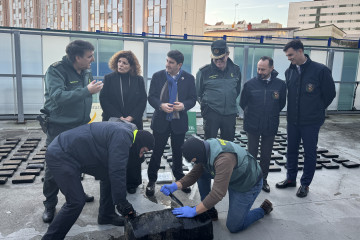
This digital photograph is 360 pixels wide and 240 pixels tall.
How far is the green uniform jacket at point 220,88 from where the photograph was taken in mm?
4285

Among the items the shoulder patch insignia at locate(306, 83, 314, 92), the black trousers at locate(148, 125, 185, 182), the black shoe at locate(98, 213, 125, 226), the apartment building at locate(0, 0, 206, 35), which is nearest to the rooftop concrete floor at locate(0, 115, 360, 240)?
the black shoe at locate(98, 213, 125, 226)

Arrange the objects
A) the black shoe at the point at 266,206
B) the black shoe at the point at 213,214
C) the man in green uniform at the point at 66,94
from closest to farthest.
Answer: the man in green uniform at the point at 66,94 < the black shoe at the point at 213,214 < the black shoe at the point at 266,206

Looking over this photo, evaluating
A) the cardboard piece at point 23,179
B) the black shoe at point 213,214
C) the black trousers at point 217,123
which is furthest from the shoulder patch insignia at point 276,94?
the cardboard piece at point 23,179

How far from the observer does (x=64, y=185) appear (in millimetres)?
2598

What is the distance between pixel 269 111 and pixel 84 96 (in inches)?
Answer: 97.8

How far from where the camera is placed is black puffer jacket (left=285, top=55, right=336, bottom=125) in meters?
4.06

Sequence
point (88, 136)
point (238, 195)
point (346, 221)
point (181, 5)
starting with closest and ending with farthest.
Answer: point (88, 136) → point (238, 195) → point (346, 221) → point (181, 5)

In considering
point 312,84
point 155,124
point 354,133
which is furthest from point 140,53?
point 354,133

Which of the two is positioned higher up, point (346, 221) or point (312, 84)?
point (312, 84)

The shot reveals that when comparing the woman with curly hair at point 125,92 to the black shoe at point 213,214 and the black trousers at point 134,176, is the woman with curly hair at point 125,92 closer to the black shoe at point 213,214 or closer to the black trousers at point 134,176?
the black trousers at point 134,176

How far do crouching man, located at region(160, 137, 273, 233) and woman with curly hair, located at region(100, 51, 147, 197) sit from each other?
102cm

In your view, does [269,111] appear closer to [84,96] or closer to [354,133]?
[84,96]

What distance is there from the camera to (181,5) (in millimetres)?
47750

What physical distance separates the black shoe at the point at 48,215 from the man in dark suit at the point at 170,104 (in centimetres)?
124
